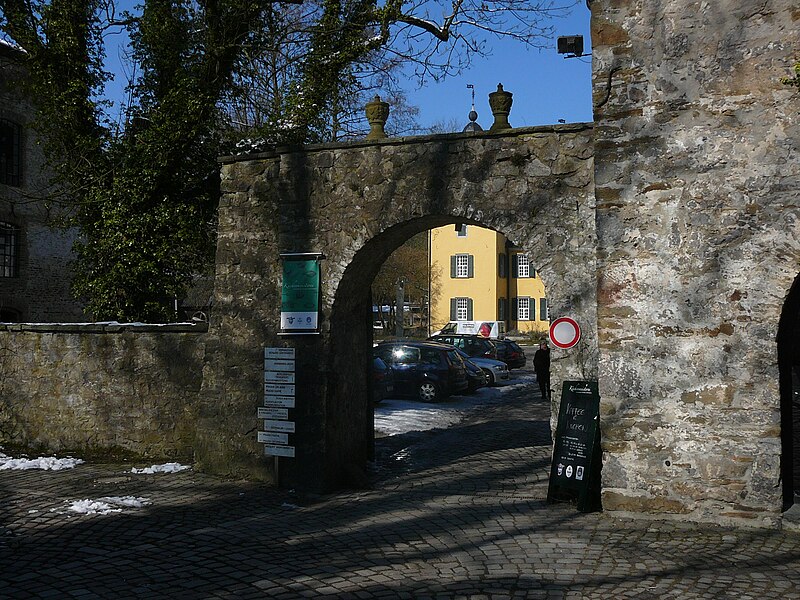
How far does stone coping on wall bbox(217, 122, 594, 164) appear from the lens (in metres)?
7.77

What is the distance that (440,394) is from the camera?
1736cm

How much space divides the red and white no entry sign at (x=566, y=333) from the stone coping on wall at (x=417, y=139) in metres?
1.92

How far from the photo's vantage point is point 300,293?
877 cm

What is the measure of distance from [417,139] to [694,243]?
3.07 metres

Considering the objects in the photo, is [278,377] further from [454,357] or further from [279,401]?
[454,357]

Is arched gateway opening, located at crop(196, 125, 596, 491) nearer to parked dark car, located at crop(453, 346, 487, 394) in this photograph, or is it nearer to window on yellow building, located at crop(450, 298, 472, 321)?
parked dark car, located at crop(453, 346, 487, 394)

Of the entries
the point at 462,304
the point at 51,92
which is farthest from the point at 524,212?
the point at 462,304

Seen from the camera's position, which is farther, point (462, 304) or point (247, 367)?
point (462, 304)

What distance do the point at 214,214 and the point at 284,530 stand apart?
6615mm

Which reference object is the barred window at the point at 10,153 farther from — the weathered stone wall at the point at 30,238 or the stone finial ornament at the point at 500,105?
the stone finial ornament at the point at 500,105

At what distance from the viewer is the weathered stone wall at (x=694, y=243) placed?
666 cm

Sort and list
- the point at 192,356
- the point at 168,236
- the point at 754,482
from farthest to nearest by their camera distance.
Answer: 1. the point at 168,236
2. the point at 192,356
3. the point at 754,482

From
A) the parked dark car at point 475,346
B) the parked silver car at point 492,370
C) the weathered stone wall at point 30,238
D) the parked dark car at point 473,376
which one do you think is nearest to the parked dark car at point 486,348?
the parked dark car at point 475,346

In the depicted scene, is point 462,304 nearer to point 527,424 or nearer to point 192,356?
point 527,424
